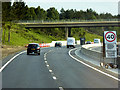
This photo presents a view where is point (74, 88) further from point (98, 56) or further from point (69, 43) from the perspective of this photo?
point (69, 43)

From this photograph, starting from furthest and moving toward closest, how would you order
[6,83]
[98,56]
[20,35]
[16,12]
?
[20,35] < [16,12] < [98,56] < [6,83]

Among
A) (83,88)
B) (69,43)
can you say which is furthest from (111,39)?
(69,43)

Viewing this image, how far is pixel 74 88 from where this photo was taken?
486 inches

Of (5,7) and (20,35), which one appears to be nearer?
(5,7)

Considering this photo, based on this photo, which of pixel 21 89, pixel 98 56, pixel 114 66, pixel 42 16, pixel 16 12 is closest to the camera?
pixel 21 89

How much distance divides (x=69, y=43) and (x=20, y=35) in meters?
41.5

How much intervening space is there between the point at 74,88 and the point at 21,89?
2.12 meters

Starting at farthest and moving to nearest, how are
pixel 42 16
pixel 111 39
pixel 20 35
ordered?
pixel 42 16
pixel 20 35
pixel 111 39

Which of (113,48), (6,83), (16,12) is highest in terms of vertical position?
(16,12)

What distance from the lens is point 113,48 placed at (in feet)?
62.7

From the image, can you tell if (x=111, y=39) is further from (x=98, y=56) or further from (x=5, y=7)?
(x=5, y=7)

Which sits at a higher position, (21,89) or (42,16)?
(42,16)

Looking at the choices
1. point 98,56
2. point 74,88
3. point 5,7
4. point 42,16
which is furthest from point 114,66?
point 42,16

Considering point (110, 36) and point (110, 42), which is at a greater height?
point (110, 36)
